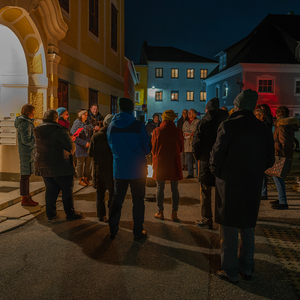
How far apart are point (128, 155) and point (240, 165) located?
1.74 m

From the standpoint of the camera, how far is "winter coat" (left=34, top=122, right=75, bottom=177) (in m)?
5.44

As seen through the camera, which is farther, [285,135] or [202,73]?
[202,73]

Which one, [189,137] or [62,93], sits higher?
[62,93]

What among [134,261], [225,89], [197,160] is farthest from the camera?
[225,89]

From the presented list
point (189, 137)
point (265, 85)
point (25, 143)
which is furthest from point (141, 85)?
point (25, 143)

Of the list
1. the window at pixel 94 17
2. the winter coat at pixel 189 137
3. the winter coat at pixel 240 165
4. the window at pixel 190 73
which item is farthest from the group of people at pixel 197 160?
the window at pixel 190 73

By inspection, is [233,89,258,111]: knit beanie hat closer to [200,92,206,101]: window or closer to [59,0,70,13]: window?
[59,0,70,13]: window

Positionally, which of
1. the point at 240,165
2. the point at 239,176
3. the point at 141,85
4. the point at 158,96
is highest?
the point at 141,85

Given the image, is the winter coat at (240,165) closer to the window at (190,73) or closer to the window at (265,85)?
the window at (265,85)

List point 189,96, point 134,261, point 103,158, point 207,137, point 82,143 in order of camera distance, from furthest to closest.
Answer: point 189,96
point 82,143
point 103,158
point 207,137
point 134,261

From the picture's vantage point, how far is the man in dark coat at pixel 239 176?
3451mm

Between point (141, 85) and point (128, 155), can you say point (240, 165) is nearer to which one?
point (128, 155)

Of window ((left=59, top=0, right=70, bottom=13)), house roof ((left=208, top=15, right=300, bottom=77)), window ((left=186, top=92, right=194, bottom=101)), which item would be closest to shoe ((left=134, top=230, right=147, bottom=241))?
window ((left=59, top=0, right=70, bottom=13))

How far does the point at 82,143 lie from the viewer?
8469 mm
